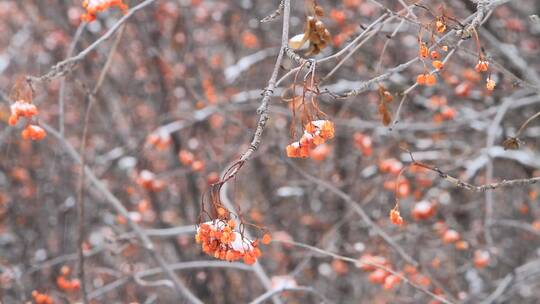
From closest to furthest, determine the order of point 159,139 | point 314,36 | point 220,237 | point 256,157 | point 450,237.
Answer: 1. point 220,237
2. point 314,36
3. point 450,237
4. point 159,139
5. point 256,157

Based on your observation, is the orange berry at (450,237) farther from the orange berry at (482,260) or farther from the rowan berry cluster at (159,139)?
the rowan berry cluster at (159,139)

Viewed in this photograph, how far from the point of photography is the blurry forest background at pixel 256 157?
13.6 feet

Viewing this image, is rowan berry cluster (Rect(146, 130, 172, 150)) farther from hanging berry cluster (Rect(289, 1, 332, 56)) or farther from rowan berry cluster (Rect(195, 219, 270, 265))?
rowan berry cluster (Rect(195, 219, 270, 265))

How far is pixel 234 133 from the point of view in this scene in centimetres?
605

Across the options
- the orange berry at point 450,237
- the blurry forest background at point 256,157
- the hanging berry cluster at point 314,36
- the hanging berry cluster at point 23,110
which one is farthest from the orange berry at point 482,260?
the hanging berry cluster at point 23,110

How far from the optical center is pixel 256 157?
195 inches

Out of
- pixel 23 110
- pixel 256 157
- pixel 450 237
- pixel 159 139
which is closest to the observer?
pixel 23 110

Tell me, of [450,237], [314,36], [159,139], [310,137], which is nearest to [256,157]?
[159,139]

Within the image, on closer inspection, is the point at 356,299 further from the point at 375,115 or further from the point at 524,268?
the point at 524,268

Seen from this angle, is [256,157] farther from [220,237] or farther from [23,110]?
[220,237]

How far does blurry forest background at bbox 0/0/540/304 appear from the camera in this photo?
4152mm

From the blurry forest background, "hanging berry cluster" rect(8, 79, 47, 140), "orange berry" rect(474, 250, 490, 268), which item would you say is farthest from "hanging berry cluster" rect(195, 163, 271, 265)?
"orange berry" rect(474, 250, 490, 268)

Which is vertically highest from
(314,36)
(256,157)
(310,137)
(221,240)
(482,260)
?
(256,157)

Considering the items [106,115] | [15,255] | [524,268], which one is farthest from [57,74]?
[106,115]
